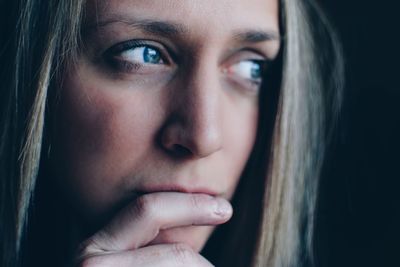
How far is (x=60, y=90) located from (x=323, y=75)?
950mm

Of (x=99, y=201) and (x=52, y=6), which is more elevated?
(x=52, y=6)

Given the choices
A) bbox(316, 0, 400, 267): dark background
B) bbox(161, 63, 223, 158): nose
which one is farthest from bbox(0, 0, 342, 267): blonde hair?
bbox(161, 63, 223, 158): nose

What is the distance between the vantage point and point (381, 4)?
1.65m

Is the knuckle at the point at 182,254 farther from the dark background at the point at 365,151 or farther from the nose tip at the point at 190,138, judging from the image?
the dark background at the point at 365,151

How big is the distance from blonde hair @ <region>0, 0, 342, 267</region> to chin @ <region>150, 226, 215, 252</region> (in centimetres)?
25

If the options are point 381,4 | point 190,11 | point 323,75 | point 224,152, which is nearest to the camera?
point 190,11

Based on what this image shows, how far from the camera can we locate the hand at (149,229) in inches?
45.8

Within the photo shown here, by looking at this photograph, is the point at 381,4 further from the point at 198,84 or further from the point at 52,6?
the point at 52,6

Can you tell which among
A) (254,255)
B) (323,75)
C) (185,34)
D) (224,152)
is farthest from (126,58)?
(323,75)

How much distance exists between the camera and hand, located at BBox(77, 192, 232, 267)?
1162 mm

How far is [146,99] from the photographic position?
3.90 feet

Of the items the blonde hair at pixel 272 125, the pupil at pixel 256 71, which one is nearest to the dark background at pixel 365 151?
the blonde hair at pixel 272 125

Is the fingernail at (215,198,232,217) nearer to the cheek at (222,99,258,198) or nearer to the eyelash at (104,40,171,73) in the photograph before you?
the cheek at (222,99,258,198)

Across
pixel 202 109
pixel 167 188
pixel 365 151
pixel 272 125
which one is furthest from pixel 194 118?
pixel 365 151
